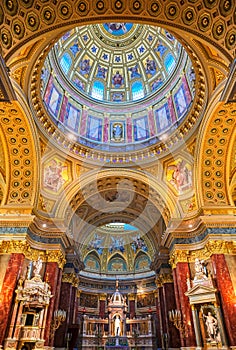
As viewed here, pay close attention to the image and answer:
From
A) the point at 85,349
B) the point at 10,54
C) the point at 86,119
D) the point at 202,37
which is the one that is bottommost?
the point at 85,349

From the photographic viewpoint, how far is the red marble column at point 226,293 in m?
12.2

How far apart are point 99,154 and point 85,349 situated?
1889 cm

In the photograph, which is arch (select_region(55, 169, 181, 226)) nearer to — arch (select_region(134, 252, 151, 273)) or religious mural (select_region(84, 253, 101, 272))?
religious mural (select_region(84, 253, 101, 272))

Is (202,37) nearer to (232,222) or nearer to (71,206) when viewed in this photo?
(232,222)

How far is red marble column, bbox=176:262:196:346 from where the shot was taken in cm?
1363

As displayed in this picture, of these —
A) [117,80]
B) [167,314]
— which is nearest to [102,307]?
[167,314]

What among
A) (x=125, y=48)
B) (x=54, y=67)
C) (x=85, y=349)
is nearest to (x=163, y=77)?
(x=125, y=48)

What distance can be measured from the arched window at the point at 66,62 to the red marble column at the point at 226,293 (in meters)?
17.2

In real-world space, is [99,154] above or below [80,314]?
above

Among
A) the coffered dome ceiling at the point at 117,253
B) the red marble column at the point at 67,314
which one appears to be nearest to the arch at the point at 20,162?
the red marble column at the point at 67,314

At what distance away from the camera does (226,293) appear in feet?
42.5

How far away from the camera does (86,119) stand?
21.2 metres

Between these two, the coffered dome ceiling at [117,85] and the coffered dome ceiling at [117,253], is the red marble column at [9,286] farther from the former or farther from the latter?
the coffered dome ceiling at [117,253]

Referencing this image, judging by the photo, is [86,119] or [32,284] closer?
[32,284]
